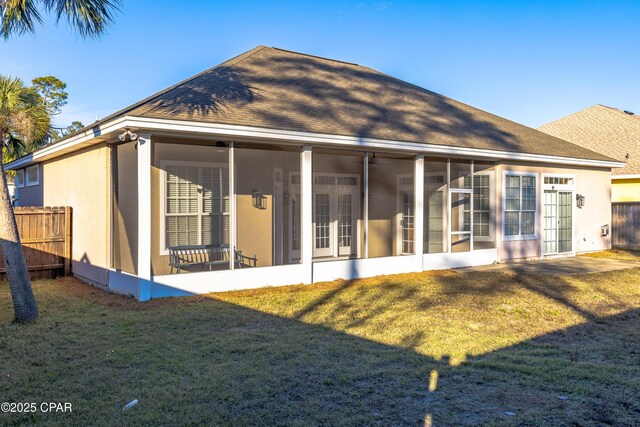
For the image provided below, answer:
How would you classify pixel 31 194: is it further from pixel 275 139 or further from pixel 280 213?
pixel 275 139

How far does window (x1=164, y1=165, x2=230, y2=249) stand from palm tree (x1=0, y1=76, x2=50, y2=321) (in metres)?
3.03

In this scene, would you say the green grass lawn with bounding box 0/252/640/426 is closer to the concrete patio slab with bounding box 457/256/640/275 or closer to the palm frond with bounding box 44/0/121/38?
the concrete patio slab with bounding box 457/256/640/275

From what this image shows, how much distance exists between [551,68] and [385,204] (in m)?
12.2

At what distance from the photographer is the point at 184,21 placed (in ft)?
58.6

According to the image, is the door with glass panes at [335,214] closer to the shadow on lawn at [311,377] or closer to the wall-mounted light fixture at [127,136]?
the wall-mounted light fixture at [127,136]

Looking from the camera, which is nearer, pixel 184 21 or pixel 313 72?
pixel 313 72

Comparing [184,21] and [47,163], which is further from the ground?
[184,21]

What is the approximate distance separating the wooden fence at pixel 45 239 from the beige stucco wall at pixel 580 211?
36.3 ft

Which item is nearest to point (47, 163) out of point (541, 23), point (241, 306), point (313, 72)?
point (313, 72)

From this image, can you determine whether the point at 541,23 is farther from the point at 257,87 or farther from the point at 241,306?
the point at 241,306

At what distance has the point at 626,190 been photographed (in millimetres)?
21328

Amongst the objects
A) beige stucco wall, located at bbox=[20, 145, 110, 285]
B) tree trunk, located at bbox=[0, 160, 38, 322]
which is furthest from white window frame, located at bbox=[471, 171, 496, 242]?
tree trunk, located at bbox=[0, 160, 38, 322]

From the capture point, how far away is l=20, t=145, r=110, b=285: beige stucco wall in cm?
977

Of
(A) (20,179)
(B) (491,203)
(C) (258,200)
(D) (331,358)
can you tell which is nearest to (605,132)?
(B) (491,203)
